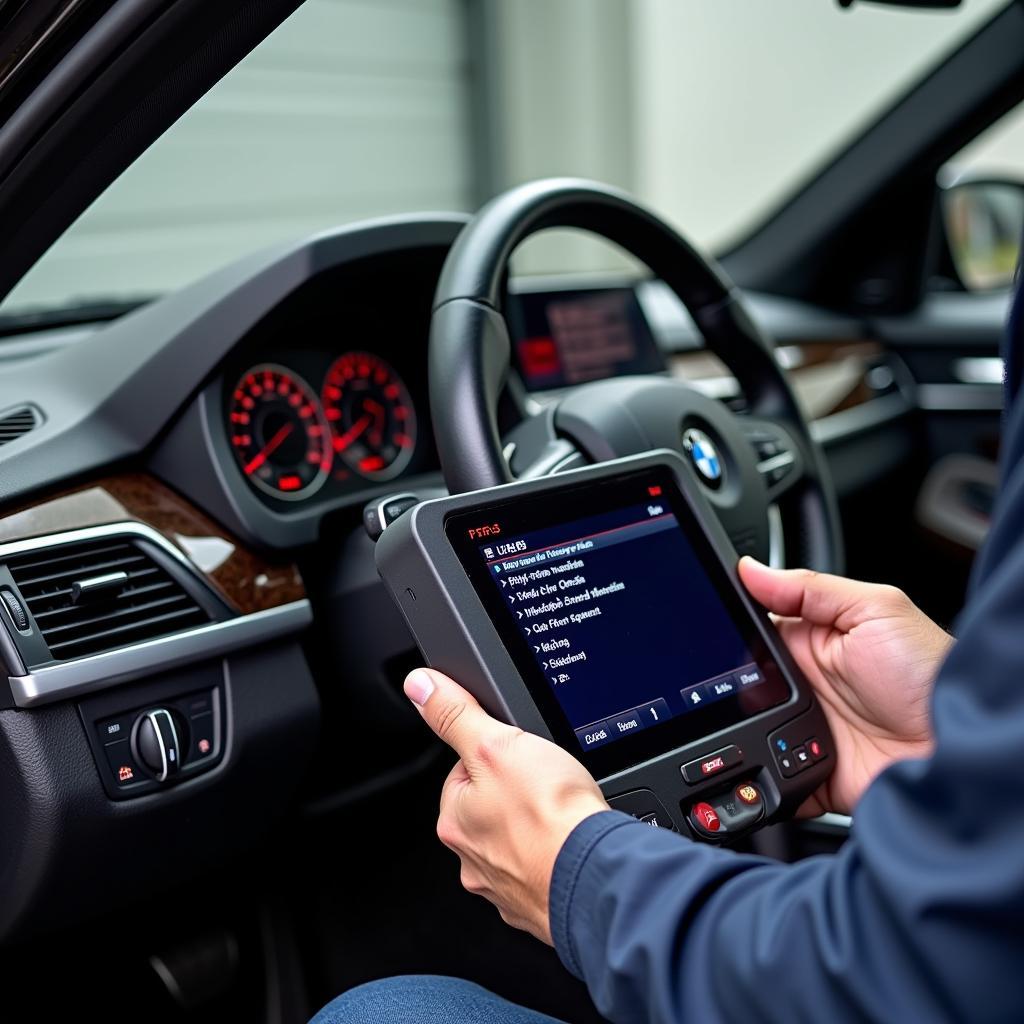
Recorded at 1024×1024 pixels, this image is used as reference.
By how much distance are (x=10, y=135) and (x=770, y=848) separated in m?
1.05

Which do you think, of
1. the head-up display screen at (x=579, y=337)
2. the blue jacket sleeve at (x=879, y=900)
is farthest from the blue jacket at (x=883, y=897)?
the head-up display screen at (x=579, y=337)

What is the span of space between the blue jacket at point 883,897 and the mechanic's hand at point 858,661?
0.33 m

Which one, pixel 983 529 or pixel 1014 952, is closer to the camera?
pixel 1014 952

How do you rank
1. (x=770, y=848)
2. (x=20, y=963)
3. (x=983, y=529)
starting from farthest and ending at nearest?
(x=983, y=529), (x=770, y=848), (x=20, y=963)

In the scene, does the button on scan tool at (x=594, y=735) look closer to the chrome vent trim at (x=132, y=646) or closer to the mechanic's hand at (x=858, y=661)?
the mechanic's hand at (x=858, y=661)

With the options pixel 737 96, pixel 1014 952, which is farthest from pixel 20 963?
pixel 737 96

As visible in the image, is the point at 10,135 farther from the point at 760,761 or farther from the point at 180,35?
the point at 760,761

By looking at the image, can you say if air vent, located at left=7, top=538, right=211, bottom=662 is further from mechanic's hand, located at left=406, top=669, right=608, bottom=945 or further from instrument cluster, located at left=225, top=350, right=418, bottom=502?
mechanic's hand, located at left=406, top=669, right=608, bottom=945

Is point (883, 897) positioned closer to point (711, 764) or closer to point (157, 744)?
point (711, 764)

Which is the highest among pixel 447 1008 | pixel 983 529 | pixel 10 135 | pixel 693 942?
pixel 10 135

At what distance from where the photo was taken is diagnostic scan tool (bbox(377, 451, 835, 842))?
0.79 m

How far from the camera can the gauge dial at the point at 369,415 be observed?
131 centimetres

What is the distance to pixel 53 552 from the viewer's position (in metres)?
1.03

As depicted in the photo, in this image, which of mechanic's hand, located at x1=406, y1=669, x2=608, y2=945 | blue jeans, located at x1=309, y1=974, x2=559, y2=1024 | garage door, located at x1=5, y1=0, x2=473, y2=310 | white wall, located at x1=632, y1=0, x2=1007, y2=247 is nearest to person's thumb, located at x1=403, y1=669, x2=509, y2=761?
mechanic's hand, located at x1=406, y1=669, x2=608, y2=945
